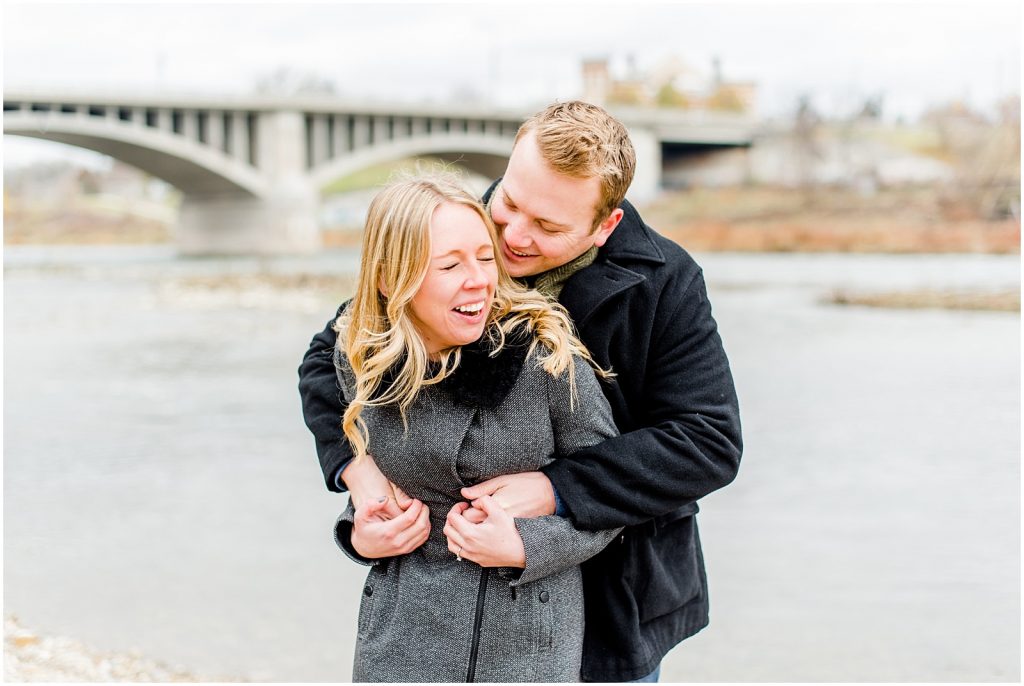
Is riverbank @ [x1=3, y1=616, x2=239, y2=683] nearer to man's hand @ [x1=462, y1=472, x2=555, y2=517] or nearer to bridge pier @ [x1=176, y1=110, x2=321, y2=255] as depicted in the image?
man's hand @ [x1=462, y1=472, x2=555, y2=517]

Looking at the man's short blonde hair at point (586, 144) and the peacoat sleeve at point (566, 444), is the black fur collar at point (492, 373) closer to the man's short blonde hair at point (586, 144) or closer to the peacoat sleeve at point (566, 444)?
the peacoat sleeve at point (566, 444)

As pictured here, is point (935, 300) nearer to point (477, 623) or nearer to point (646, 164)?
point (477, 623)

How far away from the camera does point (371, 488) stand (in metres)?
1.91

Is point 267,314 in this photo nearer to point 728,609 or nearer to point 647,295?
point 728,609

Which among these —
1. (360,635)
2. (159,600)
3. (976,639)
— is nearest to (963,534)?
(976,639)

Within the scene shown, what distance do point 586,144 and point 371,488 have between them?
0.73 m

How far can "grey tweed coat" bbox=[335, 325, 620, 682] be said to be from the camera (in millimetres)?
1799

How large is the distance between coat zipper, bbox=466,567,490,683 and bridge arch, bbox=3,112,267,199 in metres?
27.6

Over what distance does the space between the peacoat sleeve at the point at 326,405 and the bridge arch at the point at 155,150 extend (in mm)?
27140

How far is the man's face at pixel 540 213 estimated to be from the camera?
1.79m

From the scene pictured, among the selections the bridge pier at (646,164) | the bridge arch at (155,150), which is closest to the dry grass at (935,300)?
the bridge arch at (155,150)

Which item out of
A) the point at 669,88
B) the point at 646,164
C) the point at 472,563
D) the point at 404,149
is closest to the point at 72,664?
the point at 472,563

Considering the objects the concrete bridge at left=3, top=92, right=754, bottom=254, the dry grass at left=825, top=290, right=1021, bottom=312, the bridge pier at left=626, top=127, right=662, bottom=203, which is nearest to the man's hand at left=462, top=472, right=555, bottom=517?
the dry grass at left=825, top=290, right=1021, bottom=312

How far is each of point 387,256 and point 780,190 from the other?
42.4 m
